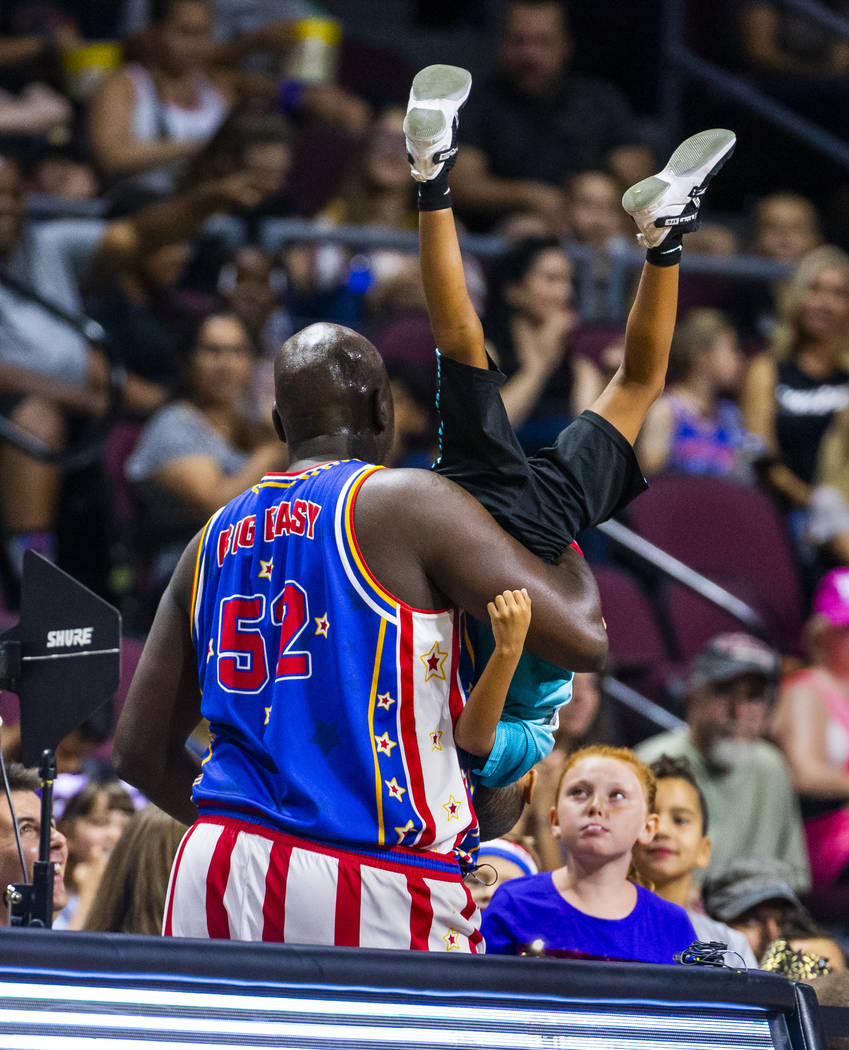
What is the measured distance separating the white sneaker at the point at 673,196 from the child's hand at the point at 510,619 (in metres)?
0.71

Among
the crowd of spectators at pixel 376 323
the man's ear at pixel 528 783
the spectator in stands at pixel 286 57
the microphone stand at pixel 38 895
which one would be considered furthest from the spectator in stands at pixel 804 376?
the microphone stand at pixel 38 895

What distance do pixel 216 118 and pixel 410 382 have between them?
2283 mm

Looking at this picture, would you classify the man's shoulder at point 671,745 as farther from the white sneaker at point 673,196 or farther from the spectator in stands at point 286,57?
the spectator in stands at point 286,57

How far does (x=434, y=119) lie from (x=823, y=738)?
4069mm

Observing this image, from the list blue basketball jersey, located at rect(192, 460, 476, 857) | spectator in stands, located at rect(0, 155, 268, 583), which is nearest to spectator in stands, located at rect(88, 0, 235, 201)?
spectator in stands, located at rect(0, 155, 268, 583)

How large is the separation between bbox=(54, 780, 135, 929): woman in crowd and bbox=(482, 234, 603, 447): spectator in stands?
298 centimetres

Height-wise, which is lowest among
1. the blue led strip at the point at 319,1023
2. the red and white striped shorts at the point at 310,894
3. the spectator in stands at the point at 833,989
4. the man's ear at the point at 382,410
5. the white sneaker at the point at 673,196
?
the spectator in stands at the point at 833,989

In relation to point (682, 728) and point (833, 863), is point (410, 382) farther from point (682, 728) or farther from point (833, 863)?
point (833, 863)

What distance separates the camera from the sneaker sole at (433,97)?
8.66ft

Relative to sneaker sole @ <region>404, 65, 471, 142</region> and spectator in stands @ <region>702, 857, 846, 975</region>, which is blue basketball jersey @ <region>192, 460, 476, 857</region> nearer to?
sneaker sole @ <region>404, 65, 471, 142</region>

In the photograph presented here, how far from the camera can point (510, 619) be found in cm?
254

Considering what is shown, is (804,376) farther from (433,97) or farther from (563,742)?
(433,97)

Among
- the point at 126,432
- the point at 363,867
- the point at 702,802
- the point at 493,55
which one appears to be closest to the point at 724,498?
the point at 126,432

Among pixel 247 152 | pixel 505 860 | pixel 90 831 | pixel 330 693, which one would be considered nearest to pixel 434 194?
pixel 330 693
